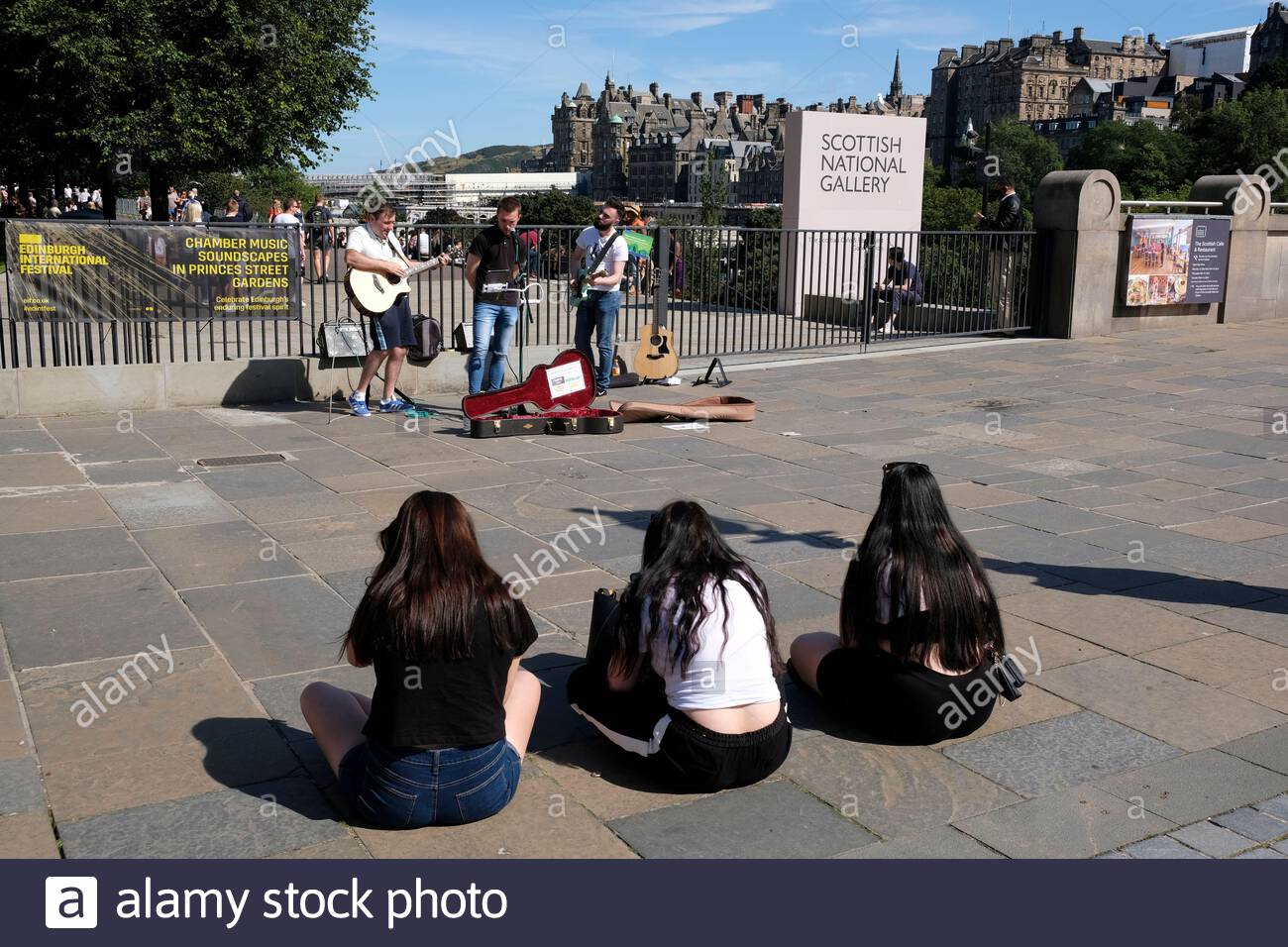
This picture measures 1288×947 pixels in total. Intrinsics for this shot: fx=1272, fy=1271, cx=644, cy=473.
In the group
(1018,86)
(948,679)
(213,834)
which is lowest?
(213,834)

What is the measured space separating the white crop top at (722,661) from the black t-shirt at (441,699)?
57cm

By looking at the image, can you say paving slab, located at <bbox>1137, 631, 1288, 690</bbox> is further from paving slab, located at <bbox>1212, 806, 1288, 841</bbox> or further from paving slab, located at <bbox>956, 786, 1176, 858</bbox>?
paving slab, located at <bbox>956, 786, 1176, 858</bbox>

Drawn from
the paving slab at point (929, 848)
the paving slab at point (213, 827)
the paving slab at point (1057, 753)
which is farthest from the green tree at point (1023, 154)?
the paving slab at point (213, 827)

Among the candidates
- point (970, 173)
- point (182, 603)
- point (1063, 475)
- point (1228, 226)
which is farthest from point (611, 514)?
point (970, 173)

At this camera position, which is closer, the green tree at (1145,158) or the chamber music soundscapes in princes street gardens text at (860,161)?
the chamber music soundscapes in princes street gardens text at (860,161)

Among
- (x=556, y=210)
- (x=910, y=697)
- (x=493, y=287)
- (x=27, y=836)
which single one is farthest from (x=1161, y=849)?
(x=556, y=210)

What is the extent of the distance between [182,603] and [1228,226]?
17829 millimetres

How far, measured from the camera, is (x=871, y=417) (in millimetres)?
11695

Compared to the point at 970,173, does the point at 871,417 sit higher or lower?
lower

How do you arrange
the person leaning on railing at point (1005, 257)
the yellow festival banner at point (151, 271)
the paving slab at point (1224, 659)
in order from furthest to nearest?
1. the person leaning on railing at point (1005, 257)
2. the yellow festival banner at point (151, 271)
3. the paving slab at point (1224, 659)

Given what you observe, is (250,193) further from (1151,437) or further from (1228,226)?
(1151,437)

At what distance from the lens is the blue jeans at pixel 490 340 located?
37.2ft

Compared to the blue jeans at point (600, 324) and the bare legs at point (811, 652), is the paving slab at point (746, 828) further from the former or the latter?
the blue jeans at point (600, 324)

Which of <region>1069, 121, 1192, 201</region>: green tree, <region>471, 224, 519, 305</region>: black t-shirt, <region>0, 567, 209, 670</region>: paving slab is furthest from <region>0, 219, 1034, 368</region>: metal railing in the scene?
<region>1069, 121, 1192, 201</region>: green tree
